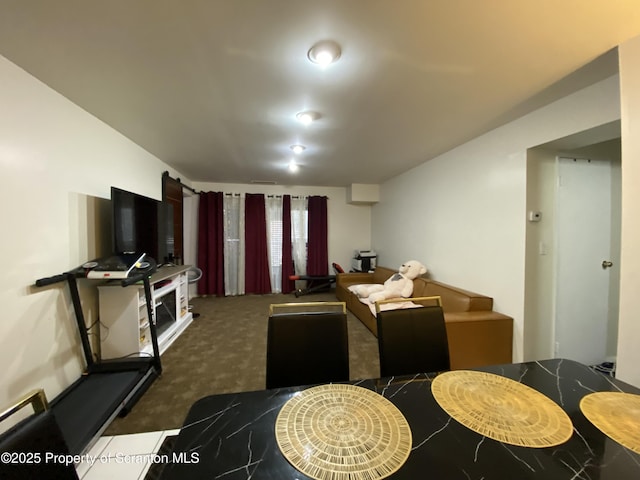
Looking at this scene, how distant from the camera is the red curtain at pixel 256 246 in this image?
5090mm

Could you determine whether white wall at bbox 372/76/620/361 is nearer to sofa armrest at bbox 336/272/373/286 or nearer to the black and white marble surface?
sofa armrest at bbox 336/272/373/286

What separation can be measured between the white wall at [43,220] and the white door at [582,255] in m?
4.20

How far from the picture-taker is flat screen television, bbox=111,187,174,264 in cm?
226

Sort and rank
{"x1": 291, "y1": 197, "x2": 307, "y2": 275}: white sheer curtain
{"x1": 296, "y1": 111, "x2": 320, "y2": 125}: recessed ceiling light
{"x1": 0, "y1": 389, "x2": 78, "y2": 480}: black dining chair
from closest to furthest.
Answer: {"x1": 0, "y1": 389, "x2": 78, "y2": 480}: black dining chair
{"x1": 296, "y1": 111, "x2": 320, "y2": 125}: recessed ceiling light
{"x1": 291, "y1": 197, "x2": 307, "y2": 275}: white sheer curtain

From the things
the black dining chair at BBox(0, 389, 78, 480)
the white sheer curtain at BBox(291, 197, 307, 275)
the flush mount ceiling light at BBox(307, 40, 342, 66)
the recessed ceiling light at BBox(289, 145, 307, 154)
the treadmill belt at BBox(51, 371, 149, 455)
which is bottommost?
the treadmill belt at BBox(51, 371, 149, 455)

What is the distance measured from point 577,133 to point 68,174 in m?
3.95

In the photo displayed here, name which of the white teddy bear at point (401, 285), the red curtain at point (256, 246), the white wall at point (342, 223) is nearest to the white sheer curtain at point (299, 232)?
the white wall at point (342, 223)

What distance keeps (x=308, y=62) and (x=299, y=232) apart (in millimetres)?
4040

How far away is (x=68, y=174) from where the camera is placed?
1.95m

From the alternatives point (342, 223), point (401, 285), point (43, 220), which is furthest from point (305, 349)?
point (342, 223)

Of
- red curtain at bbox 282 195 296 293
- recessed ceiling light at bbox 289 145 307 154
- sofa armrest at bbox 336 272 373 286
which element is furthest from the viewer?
red curtain at bbox 282 195 296 293

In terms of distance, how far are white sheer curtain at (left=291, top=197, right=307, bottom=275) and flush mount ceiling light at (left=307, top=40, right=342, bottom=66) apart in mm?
3945

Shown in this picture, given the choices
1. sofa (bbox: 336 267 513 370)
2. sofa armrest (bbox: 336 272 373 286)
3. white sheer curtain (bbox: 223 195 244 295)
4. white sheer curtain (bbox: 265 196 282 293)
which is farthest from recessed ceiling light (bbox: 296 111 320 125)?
white sheer curtain (bbox: 223 195 244 295)

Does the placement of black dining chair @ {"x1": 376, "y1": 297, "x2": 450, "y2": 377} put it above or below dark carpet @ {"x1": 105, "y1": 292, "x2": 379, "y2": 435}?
above
